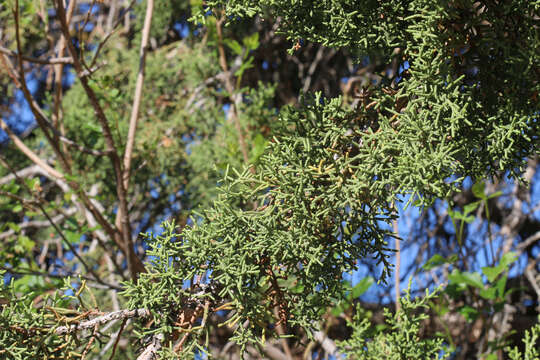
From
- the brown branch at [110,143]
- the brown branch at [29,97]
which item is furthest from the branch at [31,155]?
the brown branch at [110,143]

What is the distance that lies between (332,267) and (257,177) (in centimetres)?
15

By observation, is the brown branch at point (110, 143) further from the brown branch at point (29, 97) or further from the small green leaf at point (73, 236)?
the small green leaf at point (73, 236)

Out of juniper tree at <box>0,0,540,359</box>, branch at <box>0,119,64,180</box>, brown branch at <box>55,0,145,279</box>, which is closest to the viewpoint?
juniper tree at <box>0,0,540,359</box>

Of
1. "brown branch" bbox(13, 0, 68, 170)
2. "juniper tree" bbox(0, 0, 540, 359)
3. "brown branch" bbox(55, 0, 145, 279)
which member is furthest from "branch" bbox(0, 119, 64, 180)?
"juniper tree" bbox(0, 0, 540, 359)

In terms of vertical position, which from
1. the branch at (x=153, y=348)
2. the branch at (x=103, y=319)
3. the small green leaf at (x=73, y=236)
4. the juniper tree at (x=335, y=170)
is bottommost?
the branch at (x=153, y=348)

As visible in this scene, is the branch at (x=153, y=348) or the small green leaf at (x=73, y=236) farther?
the small green leaf at (x=73, y=236)

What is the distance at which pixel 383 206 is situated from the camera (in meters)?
0.59

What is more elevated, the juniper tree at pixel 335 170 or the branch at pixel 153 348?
the juniper tree at pixel 335 170

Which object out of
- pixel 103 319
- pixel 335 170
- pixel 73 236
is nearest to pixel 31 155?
pixel 73 236

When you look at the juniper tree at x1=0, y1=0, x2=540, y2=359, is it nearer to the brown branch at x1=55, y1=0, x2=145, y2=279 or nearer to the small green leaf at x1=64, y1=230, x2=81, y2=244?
the brown branch at x1=55, y1=0, x2=145, y2=279

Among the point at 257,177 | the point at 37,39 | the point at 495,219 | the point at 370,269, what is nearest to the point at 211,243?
the point at 257,177

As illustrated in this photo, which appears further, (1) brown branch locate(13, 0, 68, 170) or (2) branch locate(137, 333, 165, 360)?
(1) brown branch locate(13, 0, 68, 170)

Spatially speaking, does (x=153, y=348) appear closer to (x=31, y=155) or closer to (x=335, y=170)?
(x=335, y=170)

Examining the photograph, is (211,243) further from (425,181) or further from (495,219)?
(495,219)
